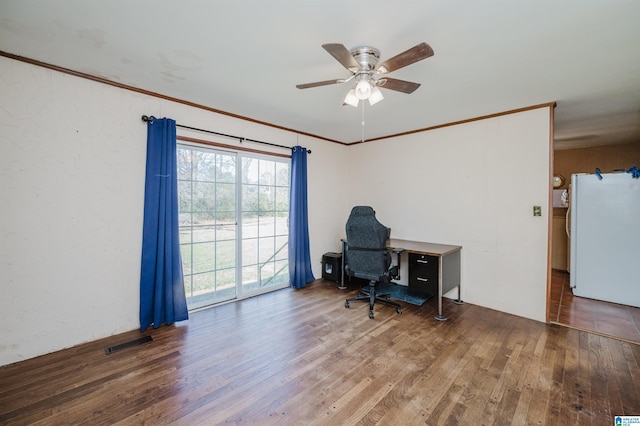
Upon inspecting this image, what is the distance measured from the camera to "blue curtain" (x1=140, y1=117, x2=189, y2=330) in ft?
9.03

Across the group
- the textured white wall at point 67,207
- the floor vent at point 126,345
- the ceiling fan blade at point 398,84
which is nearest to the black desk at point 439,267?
the ceiling fan blade at point 398,84

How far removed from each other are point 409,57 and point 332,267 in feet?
11.1

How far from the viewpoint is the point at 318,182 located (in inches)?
182

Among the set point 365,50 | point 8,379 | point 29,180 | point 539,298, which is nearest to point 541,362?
point 539,298

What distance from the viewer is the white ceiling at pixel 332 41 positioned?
159cm

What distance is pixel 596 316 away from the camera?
3162 millimetres

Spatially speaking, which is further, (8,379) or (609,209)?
(609,209)

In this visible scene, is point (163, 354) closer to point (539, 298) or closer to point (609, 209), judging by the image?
point (539, 298)

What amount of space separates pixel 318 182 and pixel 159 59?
9.40 ft

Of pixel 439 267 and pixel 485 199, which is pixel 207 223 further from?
pixel 485 199

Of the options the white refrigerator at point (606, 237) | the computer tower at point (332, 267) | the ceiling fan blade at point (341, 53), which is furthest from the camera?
the computer tower at point (332, 267)

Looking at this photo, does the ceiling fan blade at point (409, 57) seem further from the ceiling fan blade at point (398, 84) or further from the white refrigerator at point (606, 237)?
the white refrigerator at point (606, 237)

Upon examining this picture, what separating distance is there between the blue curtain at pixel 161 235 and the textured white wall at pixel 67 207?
0.12 metres

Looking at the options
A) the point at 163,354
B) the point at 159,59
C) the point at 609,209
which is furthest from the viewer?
the point at 609,209
